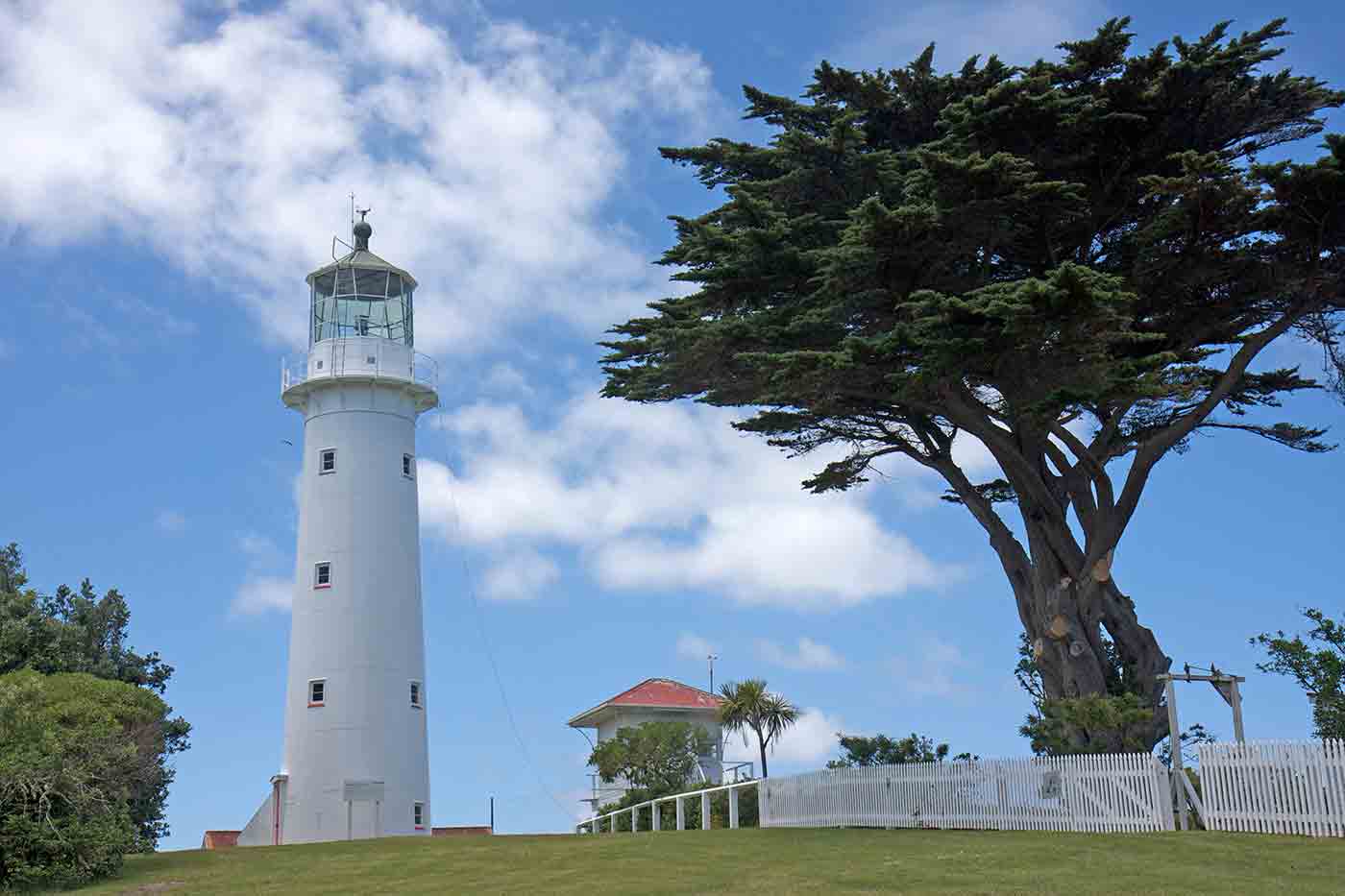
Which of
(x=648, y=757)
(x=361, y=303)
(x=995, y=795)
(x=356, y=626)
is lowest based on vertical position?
(x=995, y=795)

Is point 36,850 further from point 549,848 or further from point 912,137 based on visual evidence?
point 912,137

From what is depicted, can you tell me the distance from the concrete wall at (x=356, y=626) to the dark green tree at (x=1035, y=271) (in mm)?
10354

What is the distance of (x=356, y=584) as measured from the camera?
31219 millimetres

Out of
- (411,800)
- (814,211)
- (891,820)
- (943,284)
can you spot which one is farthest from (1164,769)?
(411,800)

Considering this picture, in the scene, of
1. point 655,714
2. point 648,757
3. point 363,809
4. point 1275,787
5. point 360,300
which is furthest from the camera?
point 655,714

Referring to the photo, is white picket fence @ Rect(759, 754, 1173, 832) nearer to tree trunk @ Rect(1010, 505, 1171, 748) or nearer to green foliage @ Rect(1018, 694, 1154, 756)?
green foliage @ Rect(1018, 694, 1154, 756)

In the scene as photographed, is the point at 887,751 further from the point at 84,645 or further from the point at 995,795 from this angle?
the point at 84,645

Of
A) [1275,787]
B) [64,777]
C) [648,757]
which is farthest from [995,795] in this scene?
[648,757]

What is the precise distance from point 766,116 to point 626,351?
4.98 meters

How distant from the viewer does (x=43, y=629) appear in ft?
95.8

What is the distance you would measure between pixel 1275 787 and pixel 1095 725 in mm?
3598

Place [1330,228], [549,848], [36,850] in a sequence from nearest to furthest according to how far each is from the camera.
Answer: [36,850] < [549,848] < [1330,228]

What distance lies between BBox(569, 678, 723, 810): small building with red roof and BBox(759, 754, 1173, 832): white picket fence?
17.1 m

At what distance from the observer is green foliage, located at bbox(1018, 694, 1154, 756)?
66.3 feet
